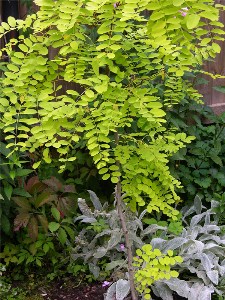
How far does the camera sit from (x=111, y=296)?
289 centimetres

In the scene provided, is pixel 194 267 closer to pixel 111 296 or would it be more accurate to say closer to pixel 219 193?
pixel 111 296

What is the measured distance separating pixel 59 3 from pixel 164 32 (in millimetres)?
477

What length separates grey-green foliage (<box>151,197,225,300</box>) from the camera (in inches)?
114

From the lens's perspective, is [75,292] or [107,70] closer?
[107,70]

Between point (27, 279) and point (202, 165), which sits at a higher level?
point (202, 165)

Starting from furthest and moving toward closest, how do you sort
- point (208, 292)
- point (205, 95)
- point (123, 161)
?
point (205, 95) < point (208, 292) < point (123, 161)

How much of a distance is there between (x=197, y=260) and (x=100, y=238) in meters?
0.64

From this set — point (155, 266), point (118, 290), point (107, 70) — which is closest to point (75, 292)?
point (118, 290)

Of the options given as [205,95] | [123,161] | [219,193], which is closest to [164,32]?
[123,161]

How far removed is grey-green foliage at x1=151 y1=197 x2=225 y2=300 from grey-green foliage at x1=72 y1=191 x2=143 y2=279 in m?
0.20

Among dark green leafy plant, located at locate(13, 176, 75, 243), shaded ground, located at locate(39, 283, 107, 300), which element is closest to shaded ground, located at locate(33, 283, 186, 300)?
shaded ground, located at locate(39, 283, 107, 300)

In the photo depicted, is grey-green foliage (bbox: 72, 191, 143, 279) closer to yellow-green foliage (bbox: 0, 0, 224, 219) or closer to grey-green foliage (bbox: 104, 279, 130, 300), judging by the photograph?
grey-green foliage (bbox: 104, 279, 130, 300)

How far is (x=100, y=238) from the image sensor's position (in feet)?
10.9

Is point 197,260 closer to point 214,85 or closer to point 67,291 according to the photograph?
point 67,291
